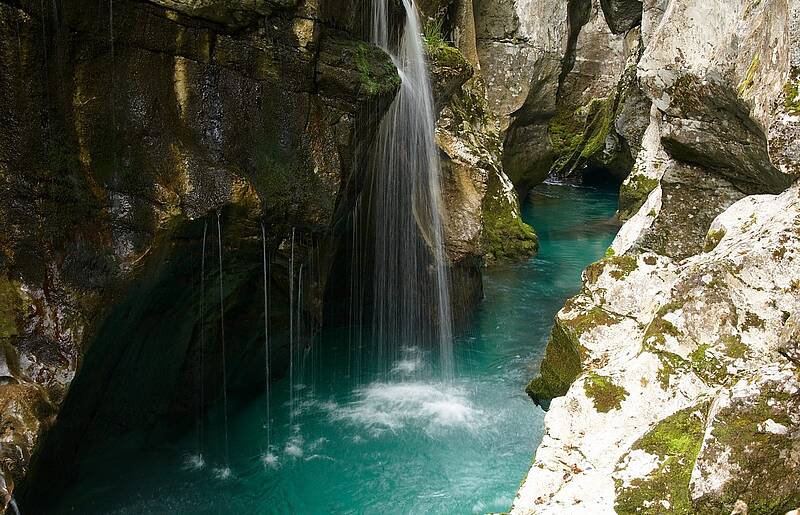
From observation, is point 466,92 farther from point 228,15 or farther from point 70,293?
point 70,293

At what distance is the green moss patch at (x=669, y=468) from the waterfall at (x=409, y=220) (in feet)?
26.1

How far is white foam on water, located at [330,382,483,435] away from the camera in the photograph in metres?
10.8

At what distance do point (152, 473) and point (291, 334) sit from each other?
2940mm

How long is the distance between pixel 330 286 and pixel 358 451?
475cm

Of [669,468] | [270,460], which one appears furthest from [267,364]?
[669,468]

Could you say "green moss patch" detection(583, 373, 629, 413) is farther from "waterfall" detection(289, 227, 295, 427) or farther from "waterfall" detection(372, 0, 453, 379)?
"waterfall" detection(372, 0, 453, 379)

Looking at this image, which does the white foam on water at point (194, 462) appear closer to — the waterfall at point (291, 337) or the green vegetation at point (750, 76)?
the waterfall at point (291, 337)

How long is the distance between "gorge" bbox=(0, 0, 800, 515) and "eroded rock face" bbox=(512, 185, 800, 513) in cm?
2

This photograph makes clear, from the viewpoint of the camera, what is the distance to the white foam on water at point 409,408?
10844 mm

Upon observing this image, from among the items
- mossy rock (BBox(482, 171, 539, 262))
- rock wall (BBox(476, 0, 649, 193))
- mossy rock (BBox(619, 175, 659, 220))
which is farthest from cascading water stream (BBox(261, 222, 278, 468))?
rock wall (BBox(476, 0, 649, 193))

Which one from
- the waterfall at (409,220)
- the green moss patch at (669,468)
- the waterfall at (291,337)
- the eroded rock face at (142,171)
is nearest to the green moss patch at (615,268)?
the green moss patch at (669,468)

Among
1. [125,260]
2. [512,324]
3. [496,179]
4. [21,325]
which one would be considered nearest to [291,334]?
[125,260]

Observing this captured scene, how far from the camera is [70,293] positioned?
23.4ft

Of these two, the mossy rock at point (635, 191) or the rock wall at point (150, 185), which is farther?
the mossy rock at point (635, 191)
